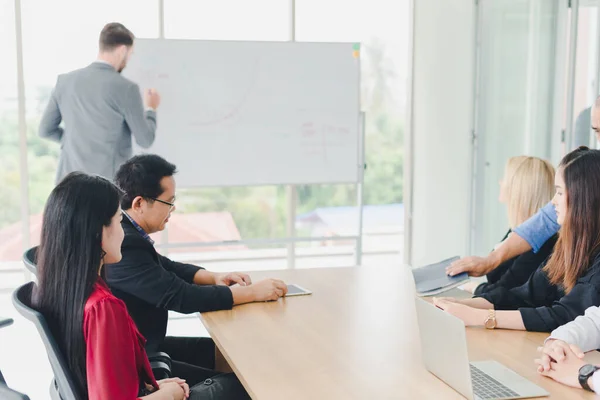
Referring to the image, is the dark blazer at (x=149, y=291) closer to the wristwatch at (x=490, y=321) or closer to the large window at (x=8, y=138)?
the wristwatch at (x=490, y=321)

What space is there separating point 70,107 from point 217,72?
96 centimetres

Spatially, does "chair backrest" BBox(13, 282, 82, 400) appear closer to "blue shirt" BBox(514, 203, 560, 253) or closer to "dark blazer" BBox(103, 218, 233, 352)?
"dark blazer" BBox(103, 218, 233, 352)

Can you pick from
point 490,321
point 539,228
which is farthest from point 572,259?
point 539,228

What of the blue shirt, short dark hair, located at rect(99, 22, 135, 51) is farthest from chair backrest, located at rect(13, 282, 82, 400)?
short dark hair, located at rect(99, 22, 135, 51)

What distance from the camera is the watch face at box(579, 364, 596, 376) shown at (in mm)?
1700

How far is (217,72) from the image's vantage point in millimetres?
4699

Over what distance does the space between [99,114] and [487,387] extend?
3.12 meters

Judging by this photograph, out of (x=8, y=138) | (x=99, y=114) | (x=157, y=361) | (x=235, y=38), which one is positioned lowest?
(x=157, y=361)

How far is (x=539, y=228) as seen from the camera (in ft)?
8.81

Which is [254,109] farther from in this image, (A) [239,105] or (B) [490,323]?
(B) [490,323]

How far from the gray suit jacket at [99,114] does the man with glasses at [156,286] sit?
1.75m

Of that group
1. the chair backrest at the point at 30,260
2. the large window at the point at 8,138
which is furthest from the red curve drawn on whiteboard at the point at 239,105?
the chair backrest at the point at 30,260

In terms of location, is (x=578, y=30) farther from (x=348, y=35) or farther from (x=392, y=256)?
(x=392, y=256)

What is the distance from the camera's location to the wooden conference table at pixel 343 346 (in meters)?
1.75
